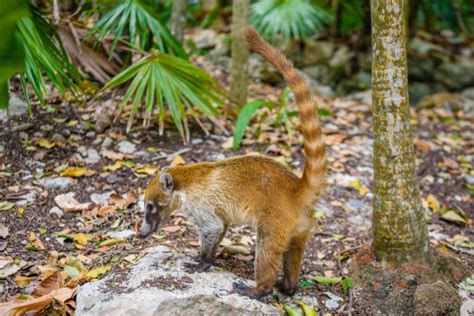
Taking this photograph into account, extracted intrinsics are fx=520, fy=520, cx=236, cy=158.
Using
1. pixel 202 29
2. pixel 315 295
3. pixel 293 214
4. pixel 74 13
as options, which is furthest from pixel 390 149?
pixel 202 29

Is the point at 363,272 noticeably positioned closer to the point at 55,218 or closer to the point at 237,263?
the point at 237,263

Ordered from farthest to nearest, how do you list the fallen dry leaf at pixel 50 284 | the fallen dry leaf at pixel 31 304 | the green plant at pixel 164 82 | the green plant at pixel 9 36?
the green plant at pixel 164 82
the fallen dry leaf at pixel 50 284
the fallen dry leaf at pixel 31 304
the green plant at pixel 9 36

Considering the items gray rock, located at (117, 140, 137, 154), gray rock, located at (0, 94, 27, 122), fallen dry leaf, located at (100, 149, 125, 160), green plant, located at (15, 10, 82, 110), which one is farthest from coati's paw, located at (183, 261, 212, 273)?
gray rock, located at (0, 94, 27, 122)

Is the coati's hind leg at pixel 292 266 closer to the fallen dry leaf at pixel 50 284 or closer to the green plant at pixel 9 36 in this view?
the fallen dry leaf at pixel 50 284

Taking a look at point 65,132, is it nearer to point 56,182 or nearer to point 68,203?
point 56,182

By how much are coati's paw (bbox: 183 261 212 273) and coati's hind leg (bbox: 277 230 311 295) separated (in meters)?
0.57

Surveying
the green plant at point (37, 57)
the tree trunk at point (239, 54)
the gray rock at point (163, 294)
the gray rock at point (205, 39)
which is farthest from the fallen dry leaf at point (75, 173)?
the gray rock at point (205, 39)

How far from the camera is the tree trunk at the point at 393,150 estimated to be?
383 cm

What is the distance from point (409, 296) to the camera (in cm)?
395

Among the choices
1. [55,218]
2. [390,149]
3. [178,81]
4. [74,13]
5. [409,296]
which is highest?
[74,13]

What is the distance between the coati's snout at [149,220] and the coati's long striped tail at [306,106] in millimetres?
1202

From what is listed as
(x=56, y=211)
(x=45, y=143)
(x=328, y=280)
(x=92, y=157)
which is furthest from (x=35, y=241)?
(x=328, y=280)

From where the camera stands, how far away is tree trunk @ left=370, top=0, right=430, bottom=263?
12.6 feet

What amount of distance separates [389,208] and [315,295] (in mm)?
892
